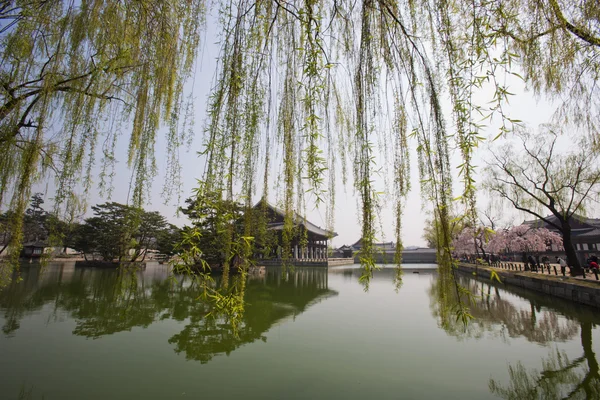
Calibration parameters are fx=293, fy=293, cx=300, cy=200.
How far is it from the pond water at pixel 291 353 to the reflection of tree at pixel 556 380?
2 cm

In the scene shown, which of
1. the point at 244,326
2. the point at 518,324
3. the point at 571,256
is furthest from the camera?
the point at 571,256

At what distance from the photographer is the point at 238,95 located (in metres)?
1.25

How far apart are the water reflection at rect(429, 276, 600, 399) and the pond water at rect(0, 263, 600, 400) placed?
0.02 m

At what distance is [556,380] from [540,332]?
8.92 ft

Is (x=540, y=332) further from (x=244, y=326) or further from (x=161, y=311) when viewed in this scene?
(x=161, y=311)

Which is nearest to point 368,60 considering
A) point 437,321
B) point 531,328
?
point 437,321

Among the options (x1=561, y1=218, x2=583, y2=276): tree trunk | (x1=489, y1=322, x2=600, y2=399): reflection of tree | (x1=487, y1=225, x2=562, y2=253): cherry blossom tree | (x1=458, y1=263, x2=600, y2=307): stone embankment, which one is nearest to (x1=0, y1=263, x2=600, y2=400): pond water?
(x1=489, y1=322, x2=600, y2=399): reflection of tree

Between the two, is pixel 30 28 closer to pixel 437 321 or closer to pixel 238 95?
pixel 238 95

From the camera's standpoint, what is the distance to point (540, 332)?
6387 millimetres

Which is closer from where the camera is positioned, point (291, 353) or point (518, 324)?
point (291, 353)

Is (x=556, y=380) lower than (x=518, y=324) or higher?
lower

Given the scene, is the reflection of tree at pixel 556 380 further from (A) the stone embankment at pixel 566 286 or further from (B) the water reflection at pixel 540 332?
(A) the stone embankment at pixel 566 286

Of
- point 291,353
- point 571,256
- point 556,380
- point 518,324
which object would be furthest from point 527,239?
point 291,353

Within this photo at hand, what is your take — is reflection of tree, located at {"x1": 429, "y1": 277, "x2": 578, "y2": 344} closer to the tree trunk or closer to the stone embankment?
the stone embankment
